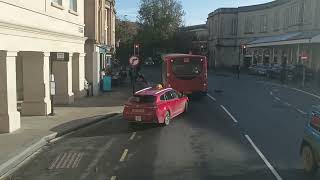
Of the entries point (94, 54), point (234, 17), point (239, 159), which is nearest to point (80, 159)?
point (239, 159)

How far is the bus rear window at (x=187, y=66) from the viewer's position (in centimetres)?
3016

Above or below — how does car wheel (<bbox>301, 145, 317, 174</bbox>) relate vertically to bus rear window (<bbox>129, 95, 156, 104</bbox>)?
below

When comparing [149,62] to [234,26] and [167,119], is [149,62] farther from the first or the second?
[167,119]

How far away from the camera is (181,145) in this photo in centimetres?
1570

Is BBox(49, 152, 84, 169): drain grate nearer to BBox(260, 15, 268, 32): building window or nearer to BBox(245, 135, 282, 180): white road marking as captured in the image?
BBox(245, 135, 282, 180): white road marking

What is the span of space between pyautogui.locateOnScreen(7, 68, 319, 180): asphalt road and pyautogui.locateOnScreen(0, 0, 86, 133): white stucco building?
2.92 meters

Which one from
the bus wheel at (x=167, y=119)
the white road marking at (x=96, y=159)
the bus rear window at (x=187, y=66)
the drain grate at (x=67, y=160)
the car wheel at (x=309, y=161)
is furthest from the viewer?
the bus rear window at (x=187, y=66)

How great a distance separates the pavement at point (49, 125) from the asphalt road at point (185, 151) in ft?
1.25

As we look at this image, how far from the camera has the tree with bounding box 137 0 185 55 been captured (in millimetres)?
87062

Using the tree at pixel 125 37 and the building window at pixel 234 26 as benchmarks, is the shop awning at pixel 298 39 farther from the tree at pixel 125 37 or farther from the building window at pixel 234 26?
the tree at pixel 125 37

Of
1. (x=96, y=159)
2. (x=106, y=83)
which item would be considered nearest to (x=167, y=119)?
(x=96, y=159)

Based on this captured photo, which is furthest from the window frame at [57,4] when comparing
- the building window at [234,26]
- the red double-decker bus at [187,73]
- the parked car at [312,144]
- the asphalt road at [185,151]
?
the building window at [234,26]

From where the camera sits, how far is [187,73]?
30.2 m

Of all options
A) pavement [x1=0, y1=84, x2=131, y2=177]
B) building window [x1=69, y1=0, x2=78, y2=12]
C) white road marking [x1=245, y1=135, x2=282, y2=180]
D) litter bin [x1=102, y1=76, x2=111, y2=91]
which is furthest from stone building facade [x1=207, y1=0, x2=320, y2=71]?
white road marking [x1=245, y1=135, x2=282, y2=180]
